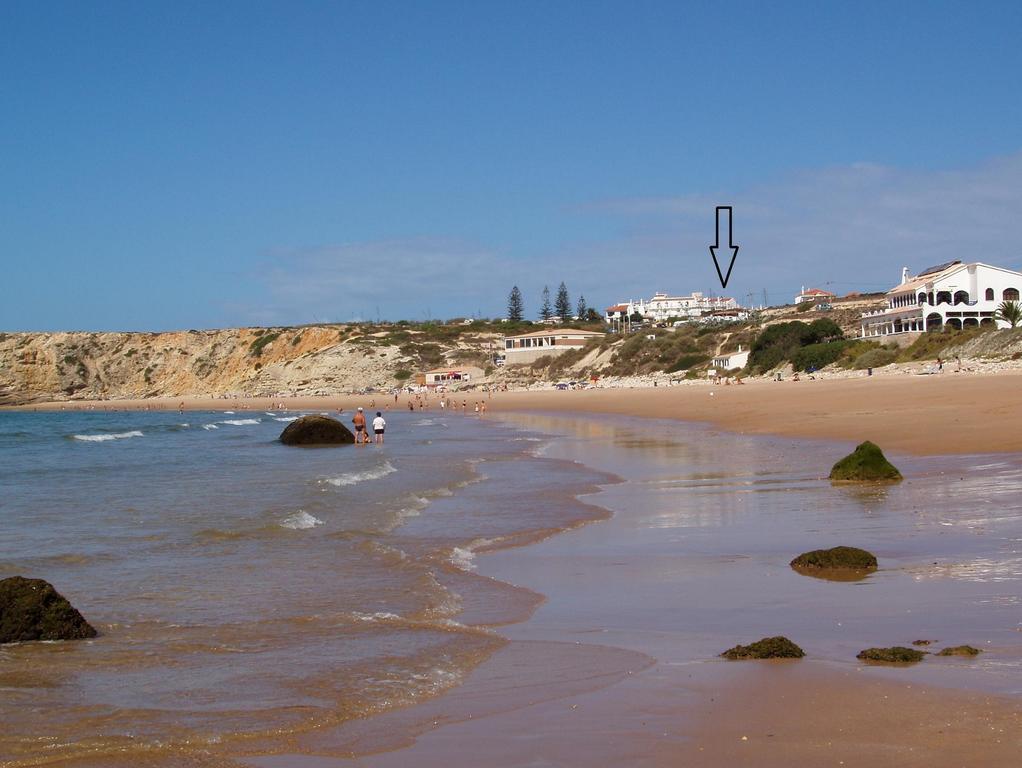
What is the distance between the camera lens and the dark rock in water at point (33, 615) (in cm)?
734

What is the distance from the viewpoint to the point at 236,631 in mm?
7730

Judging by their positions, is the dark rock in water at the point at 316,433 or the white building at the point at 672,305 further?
the white building at the point at 672,305

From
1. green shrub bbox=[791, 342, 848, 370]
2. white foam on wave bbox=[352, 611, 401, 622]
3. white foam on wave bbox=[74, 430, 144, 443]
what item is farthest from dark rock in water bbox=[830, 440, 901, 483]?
green shrub bbox=[791, 342, 848, 370]

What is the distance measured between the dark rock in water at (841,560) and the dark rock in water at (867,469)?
6179mm

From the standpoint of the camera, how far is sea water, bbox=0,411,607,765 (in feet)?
18.2

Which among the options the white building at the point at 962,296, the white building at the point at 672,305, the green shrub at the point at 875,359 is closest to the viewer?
the green shrub at the point at 875,359

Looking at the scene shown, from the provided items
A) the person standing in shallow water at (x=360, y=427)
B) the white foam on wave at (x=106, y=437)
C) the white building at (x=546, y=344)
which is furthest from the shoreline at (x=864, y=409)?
the white building at (x=546, y=344)

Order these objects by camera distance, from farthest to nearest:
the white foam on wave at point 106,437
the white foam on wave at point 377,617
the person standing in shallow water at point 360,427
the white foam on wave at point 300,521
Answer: the white foam on wave at point 106,437, the person standing in shallow water at point 360,427, the white foam on wave at point 300,521, the white foam on wave at point 377,617

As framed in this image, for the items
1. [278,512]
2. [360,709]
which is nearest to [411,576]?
[360,709]

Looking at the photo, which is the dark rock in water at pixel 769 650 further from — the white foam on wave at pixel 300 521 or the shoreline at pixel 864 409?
the shoreline at pixel 864 409

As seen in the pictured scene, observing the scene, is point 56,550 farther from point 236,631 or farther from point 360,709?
point 360,709

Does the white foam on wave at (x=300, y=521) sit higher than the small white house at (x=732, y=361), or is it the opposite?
the small white house at (x=732, y=361)

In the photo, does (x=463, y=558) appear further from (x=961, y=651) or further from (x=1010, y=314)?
(x=1010, y=314)

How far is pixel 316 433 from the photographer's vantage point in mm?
34312
